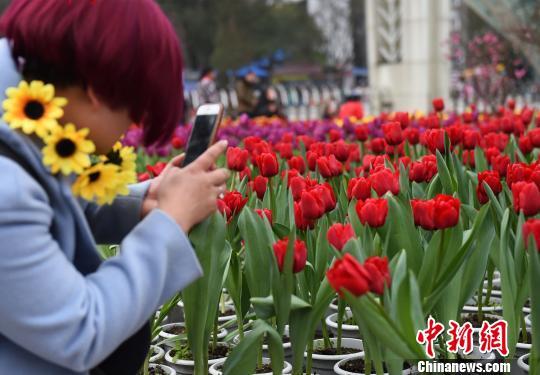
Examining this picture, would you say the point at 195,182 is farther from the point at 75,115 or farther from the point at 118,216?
the point at 118,216

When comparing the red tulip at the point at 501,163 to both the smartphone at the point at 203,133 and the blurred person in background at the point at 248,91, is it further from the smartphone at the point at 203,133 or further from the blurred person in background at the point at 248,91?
the blurred person in background at the point at 248,91

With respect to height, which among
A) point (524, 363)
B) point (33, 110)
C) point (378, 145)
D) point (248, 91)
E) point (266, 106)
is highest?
point (33, 110)

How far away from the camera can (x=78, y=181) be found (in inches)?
46.8

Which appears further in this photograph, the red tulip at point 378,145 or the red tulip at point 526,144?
the red tulip at point 378,145

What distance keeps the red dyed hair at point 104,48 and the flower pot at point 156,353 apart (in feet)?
3.14

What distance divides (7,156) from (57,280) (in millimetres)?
189

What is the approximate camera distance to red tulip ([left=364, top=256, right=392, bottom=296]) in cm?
120

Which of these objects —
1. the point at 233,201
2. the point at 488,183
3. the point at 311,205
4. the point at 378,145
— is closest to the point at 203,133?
the point at 311,205

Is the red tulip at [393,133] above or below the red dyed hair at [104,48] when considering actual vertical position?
below

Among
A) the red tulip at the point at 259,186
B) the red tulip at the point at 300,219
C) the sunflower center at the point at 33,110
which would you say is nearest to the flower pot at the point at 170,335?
the red tulip at the point at 259,186

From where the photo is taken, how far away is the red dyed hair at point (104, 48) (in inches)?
45.5

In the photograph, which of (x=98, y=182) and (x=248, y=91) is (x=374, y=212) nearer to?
(x=98, y=182)

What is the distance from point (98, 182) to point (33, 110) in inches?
5.3

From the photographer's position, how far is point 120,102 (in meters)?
1.21
